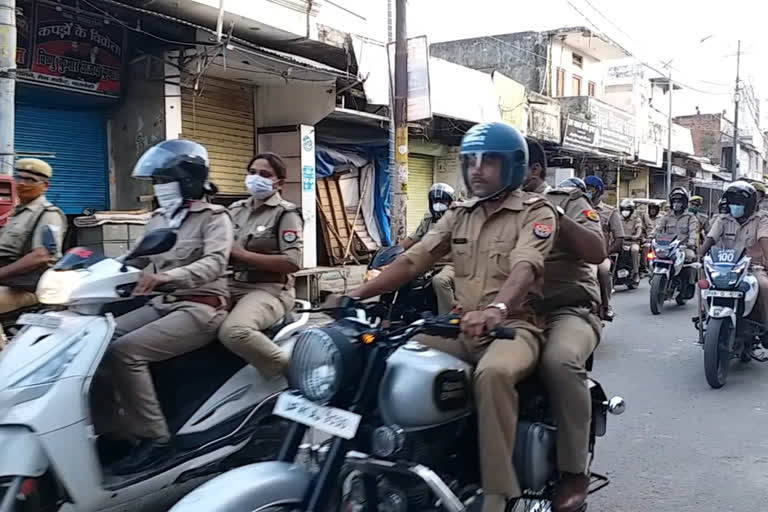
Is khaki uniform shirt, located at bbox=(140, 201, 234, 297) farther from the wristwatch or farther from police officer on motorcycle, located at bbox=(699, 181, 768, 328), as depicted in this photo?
police officer on motorcycle, located at bbox=(699, 181, 768, 328)

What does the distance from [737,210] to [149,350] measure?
5648 mm

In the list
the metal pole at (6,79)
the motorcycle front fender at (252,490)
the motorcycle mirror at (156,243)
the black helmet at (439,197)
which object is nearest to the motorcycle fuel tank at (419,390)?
the motorcycle front fender at (252,490)

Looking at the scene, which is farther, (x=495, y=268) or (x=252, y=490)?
(x=495, y=268)

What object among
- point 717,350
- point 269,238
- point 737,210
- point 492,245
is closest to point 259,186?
point 269,238

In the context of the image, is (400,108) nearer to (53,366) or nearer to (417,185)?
(417,185)

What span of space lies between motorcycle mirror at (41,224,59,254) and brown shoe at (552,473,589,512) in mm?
3088

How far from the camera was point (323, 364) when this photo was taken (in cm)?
232

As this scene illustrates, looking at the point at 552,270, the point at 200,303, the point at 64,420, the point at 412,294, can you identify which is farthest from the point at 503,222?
the point at 412,294

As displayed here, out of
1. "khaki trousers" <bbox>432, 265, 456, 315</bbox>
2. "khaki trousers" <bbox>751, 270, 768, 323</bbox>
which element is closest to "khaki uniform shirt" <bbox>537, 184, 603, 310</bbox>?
"khaki trousers" <bbox>432, 265, 456, 315</bbox>

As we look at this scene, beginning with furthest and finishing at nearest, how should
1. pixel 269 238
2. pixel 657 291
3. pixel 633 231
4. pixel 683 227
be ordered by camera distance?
pixel 633 231, pixel 683 227, pixel 657 291, pixel 269 238

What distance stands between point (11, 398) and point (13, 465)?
261mm

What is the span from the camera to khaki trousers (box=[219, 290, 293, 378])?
12.1 feet

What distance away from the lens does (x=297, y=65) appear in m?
9.98

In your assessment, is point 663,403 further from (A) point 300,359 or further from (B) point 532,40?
(B) point 532,40
